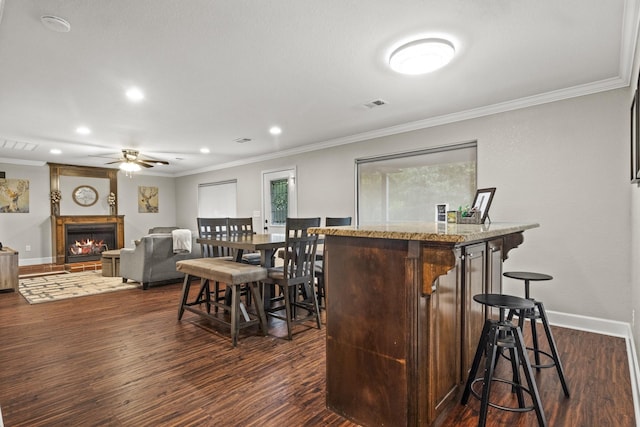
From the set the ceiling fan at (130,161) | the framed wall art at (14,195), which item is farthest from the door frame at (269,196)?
the framed wall art at (14,195)

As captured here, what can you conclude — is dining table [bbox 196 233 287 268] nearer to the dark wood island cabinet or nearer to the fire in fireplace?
the dark wood island cabinet

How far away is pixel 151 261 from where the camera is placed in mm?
5012

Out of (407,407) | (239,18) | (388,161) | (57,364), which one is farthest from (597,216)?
(57,364)

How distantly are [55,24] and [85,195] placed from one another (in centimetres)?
714

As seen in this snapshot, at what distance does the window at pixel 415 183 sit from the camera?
158 inches

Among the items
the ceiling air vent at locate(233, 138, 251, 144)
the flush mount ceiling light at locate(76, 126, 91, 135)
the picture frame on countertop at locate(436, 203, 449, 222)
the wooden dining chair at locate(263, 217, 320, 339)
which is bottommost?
the wooden dining chair at locate(263, 217, 320, 339)

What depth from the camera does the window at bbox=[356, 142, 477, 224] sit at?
4012 mm

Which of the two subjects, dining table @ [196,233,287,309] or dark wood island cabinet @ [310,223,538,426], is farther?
dining table @ [196,233,287,309]

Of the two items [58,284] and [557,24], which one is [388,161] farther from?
[58,284]

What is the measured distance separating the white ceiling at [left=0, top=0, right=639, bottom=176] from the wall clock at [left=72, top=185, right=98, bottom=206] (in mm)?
3655

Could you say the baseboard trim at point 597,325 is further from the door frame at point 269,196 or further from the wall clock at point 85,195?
the wall clock at point 85,195

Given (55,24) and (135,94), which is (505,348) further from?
(135,94)

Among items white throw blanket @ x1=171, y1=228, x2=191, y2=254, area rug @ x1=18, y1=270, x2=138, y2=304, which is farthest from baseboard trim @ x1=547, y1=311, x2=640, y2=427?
area rug @ x1=18, y1=270, x2=138, y2=304

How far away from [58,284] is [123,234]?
3317mm
